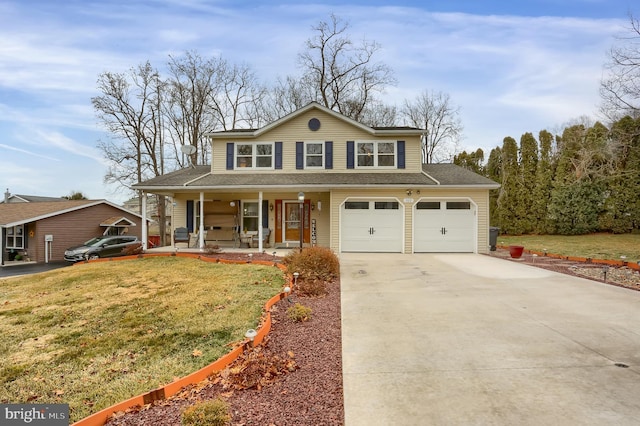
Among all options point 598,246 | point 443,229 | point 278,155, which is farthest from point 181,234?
point 598,246

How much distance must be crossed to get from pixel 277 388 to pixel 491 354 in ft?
8.54

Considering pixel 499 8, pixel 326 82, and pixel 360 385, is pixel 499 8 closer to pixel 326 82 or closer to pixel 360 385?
pixel 360 385

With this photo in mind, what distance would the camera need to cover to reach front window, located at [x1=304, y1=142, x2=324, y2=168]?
50.4 ft

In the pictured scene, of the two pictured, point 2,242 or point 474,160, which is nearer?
point 2,242

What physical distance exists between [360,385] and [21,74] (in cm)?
1730

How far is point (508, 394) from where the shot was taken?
10.0ft

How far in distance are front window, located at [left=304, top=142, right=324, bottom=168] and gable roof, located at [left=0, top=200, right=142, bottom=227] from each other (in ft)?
55.0

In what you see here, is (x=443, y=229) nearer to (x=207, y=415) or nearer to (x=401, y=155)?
(x=401, y=155)

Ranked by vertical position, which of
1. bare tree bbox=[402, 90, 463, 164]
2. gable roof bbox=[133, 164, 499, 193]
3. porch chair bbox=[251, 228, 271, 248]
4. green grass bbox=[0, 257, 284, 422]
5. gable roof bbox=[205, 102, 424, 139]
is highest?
bare tree bbox=[402, 90, 463, 164]

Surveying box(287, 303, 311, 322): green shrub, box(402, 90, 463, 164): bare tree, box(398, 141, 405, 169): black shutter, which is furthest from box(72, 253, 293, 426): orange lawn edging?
box(402, 90, 463, 164): bare tree

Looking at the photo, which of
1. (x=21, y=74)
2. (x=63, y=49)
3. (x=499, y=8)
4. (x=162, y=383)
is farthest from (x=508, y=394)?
(x=21, y=74)

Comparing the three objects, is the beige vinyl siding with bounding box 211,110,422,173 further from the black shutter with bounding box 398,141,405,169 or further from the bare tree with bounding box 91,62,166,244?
the bare tree with bounding box 91,62,166,244

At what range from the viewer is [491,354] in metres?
3.94

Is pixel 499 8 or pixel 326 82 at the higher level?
pixel 326 82
